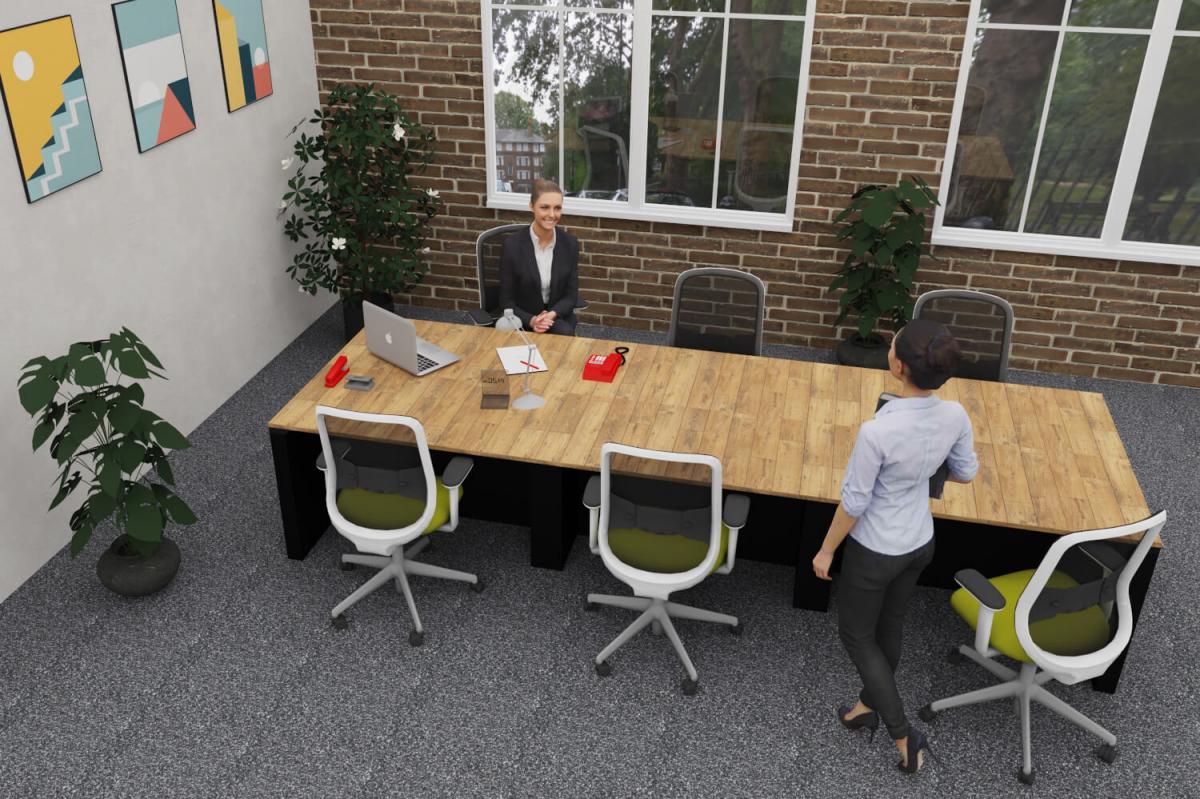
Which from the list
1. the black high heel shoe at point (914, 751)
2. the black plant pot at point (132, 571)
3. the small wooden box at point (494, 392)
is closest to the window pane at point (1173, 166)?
the black high heel shoe at point (914, 751)

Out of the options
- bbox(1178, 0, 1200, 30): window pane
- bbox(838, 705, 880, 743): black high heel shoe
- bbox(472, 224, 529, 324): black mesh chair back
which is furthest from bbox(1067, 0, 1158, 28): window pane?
bbox(838, 705, 880, 743): black high heel shoe

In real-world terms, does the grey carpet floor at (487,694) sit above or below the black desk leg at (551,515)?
below

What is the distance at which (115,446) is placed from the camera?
12.8 ft

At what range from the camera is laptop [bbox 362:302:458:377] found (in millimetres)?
4359

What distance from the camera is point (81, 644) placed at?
3926 mm

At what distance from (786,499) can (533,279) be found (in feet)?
5.72

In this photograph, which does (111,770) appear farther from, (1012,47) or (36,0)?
(1012,47)

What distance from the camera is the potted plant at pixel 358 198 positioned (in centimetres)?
587

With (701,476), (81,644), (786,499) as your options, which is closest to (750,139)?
(786,499)

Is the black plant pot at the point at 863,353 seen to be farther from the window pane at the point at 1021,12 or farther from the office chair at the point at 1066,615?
the office chair at the point at 1066,615

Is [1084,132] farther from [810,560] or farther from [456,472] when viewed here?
[456,472]

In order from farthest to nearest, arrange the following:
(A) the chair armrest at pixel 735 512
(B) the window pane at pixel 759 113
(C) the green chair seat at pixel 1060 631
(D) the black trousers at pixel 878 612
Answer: (B) the window pane at pixel 759 113, (A) the chair armrest at pixel 735 512, (C) the green chair seat at pixel 1060 631, (D) the black trousers at pixel 878 612

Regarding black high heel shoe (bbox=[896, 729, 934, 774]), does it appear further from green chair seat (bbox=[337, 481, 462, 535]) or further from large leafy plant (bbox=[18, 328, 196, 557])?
large leafy plant (bbox=[18, 328, 196, 557])

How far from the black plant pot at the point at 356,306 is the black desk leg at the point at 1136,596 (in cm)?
446
